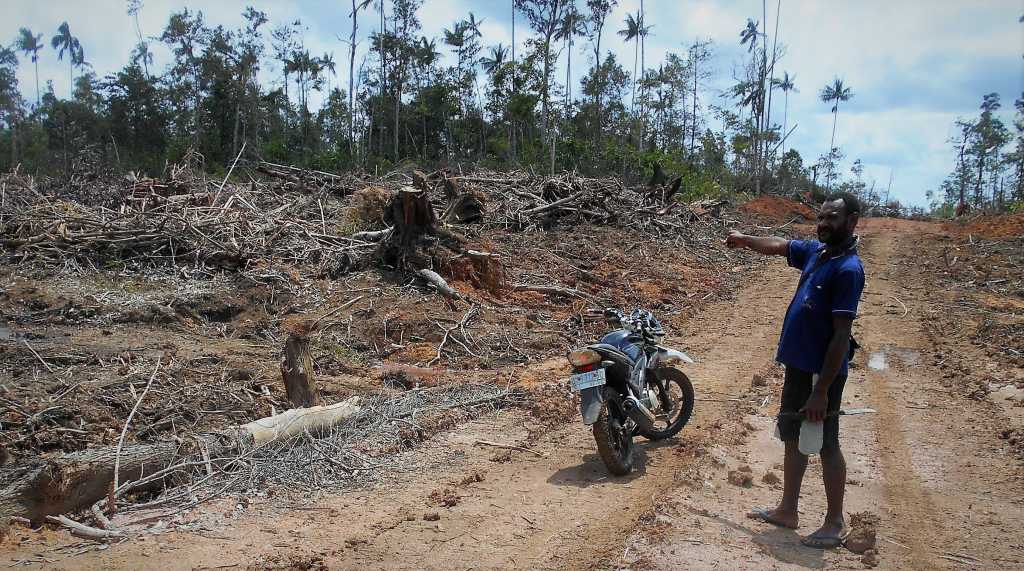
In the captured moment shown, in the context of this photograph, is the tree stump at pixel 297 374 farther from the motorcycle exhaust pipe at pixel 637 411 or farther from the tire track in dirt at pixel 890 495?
the tire track in dirt at pixel 890 495

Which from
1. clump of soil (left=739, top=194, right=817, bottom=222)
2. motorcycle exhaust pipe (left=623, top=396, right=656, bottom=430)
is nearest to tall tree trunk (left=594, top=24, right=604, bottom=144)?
clump of soil (left=739, top=194, right=817, bottom=222)

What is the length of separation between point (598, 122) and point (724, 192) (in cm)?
1083

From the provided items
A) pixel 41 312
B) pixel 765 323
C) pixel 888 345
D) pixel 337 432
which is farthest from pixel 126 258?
pixel 888 345

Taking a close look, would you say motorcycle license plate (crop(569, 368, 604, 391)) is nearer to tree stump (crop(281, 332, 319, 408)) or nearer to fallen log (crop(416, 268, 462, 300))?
tree stump (crop(281, 332, 319, 408))

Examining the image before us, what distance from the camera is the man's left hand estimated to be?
11.8ft

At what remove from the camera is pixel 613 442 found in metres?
4.66

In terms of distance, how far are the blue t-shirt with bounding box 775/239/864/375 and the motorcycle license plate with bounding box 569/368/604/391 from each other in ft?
4.05

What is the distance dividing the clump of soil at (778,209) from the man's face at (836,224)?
25064 millimetres

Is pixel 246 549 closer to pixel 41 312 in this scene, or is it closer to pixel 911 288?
pixel 41 312

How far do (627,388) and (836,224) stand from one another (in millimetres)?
1957

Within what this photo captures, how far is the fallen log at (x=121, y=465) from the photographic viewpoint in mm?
3742

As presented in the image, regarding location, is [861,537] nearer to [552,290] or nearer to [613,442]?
[613,442]

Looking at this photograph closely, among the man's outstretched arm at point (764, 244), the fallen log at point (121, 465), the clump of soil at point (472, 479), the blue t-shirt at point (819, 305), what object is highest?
the man's outstretched arm at point (764, 244)

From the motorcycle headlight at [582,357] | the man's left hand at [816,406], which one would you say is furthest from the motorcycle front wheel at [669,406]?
the man's left hand at [816,406]
